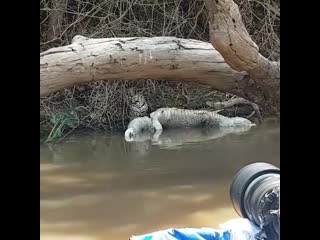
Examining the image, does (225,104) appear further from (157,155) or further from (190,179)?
(190,179)

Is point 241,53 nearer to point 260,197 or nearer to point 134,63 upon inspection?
point 134,63

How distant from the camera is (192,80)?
103 inches

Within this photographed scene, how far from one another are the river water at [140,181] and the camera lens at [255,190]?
0.70m

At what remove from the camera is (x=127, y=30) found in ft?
17.3

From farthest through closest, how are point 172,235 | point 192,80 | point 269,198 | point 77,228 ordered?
point 192,80 < point 77,228 < point 172,235 < point 269,198

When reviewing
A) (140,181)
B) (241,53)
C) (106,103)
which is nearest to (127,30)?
(106,103)

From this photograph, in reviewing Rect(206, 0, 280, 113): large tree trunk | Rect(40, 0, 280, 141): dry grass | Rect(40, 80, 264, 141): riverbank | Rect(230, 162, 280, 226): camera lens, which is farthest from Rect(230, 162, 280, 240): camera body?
Rect(40, 0, 280, 141): dry grass

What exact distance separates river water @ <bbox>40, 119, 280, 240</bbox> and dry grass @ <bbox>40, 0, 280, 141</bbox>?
528 mm

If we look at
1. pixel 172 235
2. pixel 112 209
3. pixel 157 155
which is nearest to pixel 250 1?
pixel 157 155

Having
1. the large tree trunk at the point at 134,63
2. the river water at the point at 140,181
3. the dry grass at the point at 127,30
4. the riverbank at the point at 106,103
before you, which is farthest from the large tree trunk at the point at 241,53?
the dry grass at the point at 127,30

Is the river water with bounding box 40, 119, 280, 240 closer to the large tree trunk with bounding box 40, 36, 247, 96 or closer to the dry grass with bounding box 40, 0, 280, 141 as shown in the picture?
the dry grass with bounding box 40, 0, 280, 141

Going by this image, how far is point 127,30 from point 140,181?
253 cm
